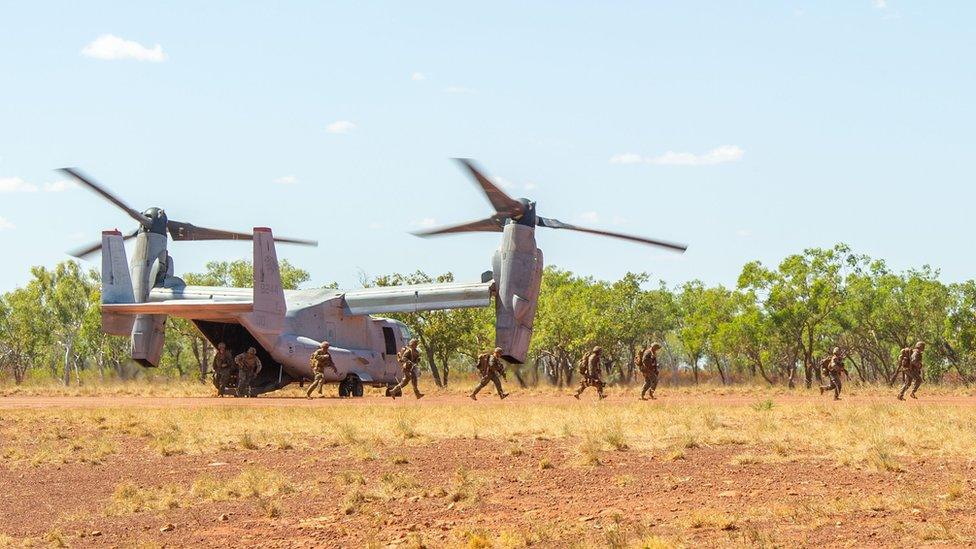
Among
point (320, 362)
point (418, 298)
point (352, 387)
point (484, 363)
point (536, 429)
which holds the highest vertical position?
point (418, 298)

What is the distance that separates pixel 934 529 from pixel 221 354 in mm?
29045

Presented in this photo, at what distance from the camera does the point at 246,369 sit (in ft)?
124

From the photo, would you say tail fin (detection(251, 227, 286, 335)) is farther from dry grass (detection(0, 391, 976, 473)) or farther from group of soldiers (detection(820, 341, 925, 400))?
group of soldiers (detection(820, 341, 925, 400))

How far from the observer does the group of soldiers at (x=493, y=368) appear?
108 ft

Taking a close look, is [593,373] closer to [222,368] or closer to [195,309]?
[195,309]

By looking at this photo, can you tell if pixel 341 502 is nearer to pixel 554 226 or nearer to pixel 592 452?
pixel 592 452

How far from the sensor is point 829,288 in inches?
2453

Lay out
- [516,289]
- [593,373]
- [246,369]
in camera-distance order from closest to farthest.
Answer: [593,373] < [516,289] < [246,369]

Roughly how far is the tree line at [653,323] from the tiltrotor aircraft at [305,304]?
13552 millimetres

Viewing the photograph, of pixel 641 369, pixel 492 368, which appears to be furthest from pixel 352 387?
pixel 641 369

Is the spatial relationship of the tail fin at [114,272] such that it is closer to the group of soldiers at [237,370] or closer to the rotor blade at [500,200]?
the group of soldiers at [237,370]

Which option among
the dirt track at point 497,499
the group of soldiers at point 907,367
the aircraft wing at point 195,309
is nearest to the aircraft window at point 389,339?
the aircraft wing at point 195,309

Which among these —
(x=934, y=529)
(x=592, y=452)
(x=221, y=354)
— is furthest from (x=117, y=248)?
(x=934, y=529)

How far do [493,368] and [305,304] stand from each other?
849cm
